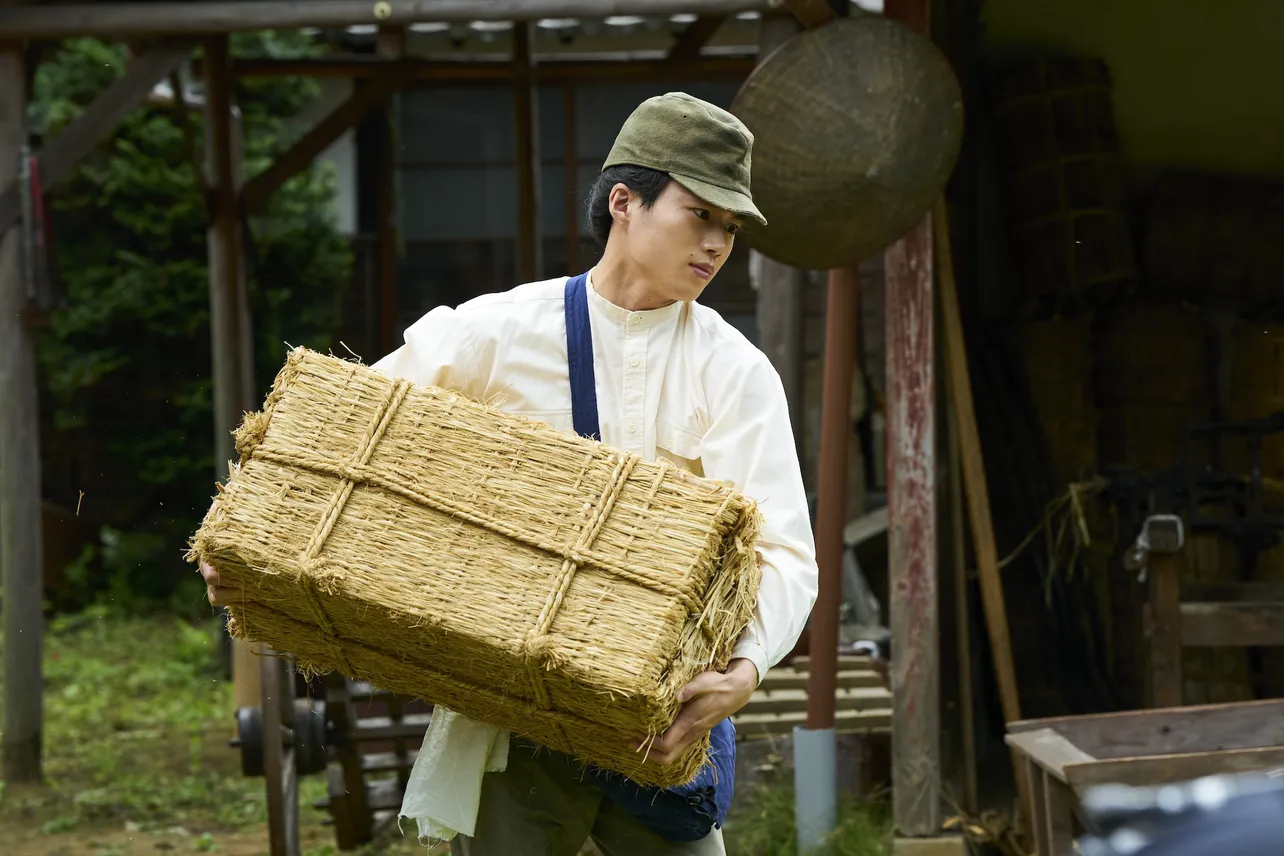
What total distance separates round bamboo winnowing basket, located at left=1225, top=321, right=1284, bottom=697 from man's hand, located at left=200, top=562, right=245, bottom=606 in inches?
190

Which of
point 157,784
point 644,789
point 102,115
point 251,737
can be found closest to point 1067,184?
point 251,737

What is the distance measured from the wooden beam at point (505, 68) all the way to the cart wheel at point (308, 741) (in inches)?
163

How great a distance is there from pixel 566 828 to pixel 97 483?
10.5 m

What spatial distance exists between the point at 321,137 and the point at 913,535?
4.64 metres

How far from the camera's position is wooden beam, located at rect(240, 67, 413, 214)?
319 inches

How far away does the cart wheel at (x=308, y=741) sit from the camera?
17.8ft

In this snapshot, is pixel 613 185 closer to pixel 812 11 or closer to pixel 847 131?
pixel 847 131

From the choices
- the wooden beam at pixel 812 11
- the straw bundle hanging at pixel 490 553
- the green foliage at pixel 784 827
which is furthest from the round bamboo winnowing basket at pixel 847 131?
the straw bundle hanging at pixel 490 553

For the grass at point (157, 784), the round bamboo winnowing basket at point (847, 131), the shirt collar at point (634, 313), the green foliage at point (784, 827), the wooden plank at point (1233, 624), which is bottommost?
the grass at point (157, 784)

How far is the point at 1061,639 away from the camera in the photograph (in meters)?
6.38

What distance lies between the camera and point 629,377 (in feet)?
8.28

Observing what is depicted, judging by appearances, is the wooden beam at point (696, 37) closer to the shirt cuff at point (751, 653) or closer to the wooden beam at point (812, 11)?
the wooden beam at point (812, 11)

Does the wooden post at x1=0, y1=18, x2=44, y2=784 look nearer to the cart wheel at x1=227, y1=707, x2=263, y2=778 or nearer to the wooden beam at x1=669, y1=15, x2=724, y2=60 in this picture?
the cart wheel at x1=227, y1=707, x2=263, y2=778

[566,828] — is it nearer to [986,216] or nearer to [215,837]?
[215,837]
